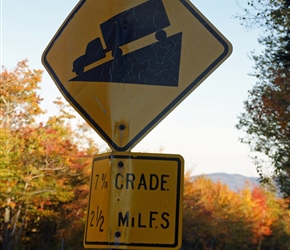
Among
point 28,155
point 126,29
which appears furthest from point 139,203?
point 28,155

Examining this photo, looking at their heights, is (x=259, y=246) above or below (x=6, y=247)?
above

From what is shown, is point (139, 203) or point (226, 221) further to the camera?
point (226, 221)

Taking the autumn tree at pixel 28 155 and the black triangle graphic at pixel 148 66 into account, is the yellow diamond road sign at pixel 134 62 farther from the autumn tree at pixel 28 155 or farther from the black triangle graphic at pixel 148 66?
the autumn tree at pixel 28 155

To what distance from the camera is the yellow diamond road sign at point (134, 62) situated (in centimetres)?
298

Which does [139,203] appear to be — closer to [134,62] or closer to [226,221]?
[134,62]

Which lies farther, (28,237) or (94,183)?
(28,237)

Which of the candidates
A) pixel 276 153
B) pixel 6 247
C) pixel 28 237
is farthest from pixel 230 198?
pixel 276 153

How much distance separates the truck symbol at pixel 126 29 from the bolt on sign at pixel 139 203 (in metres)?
0.53

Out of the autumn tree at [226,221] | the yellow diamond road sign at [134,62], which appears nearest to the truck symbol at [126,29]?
the yellow diamond road sign at [134,62]

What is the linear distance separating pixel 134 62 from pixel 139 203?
698mm

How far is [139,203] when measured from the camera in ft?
9.43

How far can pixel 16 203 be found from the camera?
3712cm

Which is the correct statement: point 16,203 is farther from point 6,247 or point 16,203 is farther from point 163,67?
point 163,67

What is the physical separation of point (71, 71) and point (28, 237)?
44202 mm
